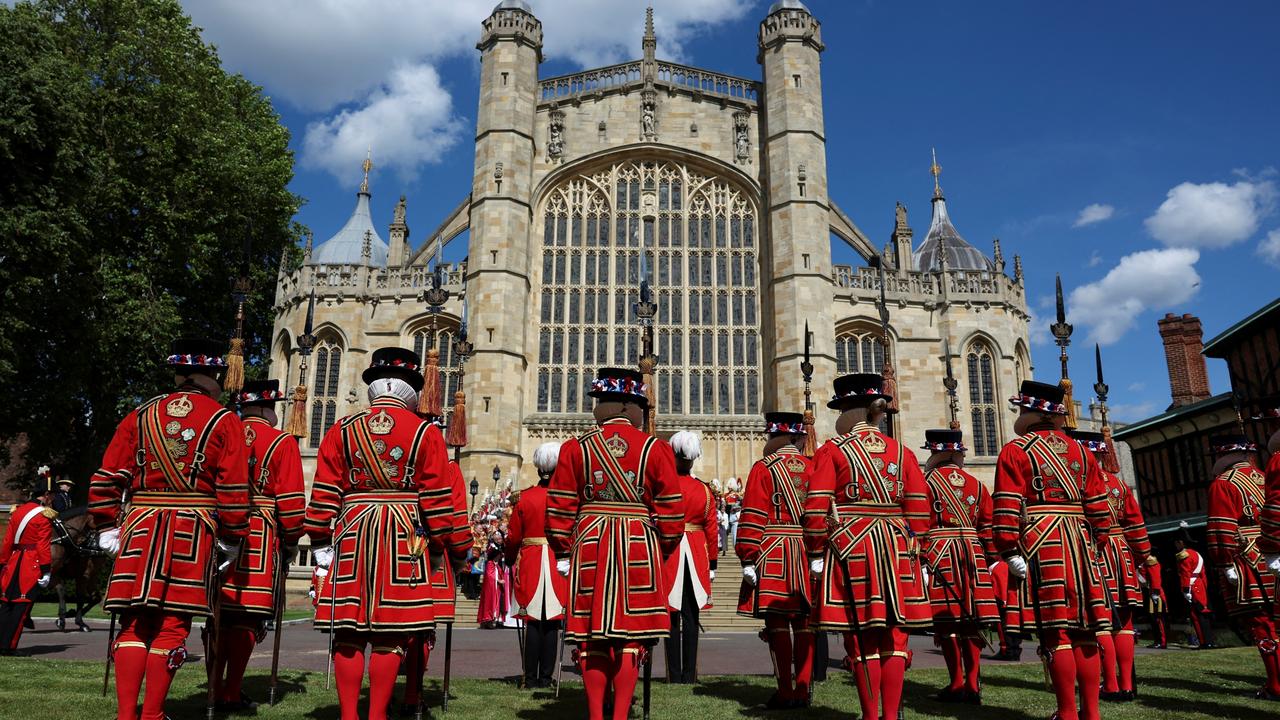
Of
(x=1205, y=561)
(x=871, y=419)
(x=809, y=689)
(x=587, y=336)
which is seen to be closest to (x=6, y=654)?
(x=809, y=689)

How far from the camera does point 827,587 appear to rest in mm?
5395

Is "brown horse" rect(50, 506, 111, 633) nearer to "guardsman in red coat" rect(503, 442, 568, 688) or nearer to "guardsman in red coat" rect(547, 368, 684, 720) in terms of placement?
"guardsman in red coat" rect(503, 442, 568, 688)

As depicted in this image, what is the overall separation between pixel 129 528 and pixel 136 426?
1.99 feet

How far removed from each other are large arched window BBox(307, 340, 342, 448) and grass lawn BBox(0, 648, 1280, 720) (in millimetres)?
19029

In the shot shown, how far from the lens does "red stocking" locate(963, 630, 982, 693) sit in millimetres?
6688

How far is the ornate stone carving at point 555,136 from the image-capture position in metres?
27.8

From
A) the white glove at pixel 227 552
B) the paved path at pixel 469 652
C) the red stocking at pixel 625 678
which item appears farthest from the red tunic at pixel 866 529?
the paved path at pixel 469 652

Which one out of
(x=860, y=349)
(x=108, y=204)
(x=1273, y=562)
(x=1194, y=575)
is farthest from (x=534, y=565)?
(x=860, y=349)

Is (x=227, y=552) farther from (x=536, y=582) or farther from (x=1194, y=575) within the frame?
(x=1194, y=575)

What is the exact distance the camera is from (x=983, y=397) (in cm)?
2727

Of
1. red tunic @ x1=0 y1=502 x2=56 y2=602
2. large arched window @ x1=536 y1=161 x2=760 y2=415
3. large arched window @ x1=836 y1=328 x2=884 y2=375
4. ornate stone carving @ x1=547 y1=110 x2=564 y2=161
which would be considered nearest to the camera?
red tunic @ x1=0 y1=502 x2=56 y2=602

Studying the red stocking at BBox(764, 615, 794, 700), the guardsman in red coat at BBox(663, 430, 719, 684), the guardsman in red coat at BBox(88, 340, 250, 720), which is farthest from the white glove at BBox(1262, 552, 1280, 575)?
the guardsman in red coat at BBox(88, 340, 250, 720)

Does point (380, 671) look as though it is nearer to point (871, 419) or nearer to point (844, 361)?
point (871, 419)

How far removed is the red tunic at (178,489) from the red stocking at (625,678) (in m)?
2.40
